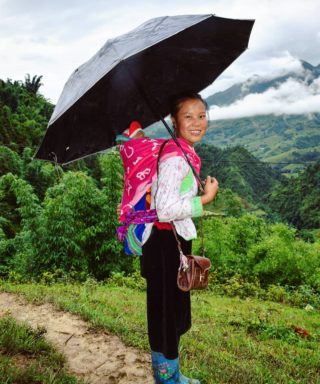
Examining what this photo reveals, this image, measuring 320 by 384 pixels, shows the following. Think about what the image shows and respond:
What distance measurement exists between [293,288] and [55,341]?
925cm

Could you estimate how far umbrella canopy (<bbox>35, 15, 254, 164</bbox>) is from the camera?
217 centimetres

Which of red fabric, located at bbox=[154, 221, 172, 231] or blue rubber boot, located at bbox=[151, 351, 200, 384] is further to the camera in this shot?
blue rubber boot, located at bbox=[151, 351, 200, 384]

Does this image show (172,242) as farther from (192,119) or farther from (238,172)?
(238,172)

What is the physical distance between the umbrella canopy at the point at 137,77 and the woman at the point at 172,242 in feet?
1.27

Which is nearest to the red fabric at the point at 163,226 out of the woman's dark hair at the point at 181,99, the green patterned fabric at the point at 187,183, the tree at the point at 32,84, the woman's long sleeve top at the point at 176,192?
the woman's long sleeve top at the point at 176,192

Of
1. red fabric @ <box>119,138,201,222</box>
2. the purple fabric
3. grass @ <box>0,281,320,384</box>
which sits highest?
red fabric @ <box>119,138,201,222</box>

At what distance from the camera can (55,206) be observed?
1126 centimetres

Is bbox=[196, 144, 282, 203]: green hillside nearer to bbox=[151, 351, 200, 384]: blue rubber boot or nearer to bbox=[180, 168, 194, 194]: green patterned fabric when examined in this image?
bbox=[151, 351, 200, 384]: blue rubber boot

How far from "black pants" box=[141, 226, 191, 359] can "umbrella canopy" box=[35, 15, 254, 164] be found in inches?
35.8

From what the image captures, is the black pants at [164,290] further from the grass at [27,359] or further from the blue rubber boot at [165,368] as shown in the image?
the grass at [27,359]

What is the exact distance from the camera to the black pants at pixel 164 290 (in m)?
2.33

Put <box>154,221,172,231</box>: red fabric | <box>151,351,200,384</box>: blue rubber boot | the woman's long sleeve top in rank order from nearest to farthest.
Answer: the woman's long sleeve top < <box>154,221,172,231</box>: red fabric < <box>151,351,200,384</box>: blue rubber boot

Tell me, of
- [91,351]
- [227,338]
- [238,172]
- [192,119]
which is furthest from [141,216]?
[238,172]

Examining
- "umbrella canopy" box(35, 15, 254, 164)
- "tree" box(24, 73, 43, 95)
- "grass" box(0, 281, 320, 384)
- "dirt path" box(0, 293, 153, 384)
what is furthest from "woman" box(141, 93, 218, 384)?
"tree" box(24, 73, 43, 95)
